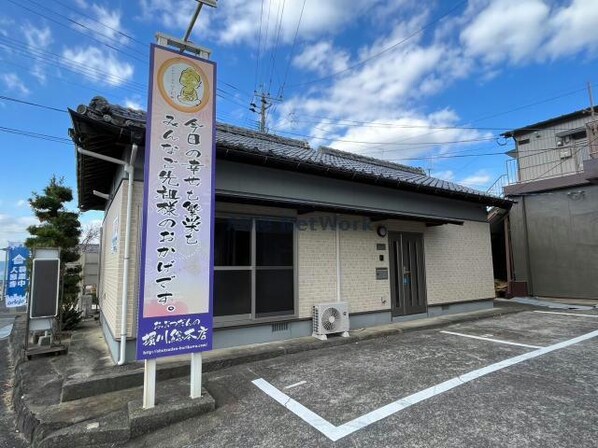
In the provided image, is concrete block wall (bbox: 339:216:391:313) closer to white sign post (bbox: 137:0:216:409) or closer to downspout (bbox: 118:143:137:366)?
white sign post (bbox: 137:0:216:409)

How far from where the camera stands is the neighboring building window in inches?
230

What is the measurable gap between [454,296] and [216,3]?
8.62m

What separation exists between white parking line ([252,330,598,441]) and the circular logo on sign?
3500 millimetres

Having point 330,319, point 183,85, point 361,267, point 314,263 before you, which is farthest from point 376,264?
point 183,85

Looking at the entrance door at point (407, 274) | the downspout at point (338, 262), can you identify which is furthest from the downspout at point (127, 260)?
the entrance door at point (407, 274)

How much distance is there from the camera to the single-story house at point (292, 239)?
521 cm

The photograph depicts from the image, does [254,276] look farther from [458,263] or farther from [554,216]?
[554,216]

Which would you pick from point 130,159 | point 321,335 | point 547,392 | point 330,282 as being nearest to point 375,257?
point 330,282

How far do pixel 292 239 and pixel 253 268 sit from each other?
3.30 feet

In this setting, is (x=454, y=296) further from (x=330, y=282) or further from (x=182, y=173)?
(x=182, y=173)

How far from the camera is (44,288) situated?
19.6ft

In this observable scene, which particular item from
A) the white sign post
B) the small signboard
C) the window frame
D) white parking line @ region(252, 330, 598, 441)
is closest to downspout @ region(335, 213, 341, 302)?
the window frame

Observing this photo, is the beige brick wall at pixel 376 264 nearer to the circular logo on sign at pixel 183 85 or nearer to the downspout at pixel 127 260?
the downspout at pixel 127 260

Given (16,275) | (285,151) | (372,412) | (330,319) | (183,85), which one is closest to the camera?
(372,412)
